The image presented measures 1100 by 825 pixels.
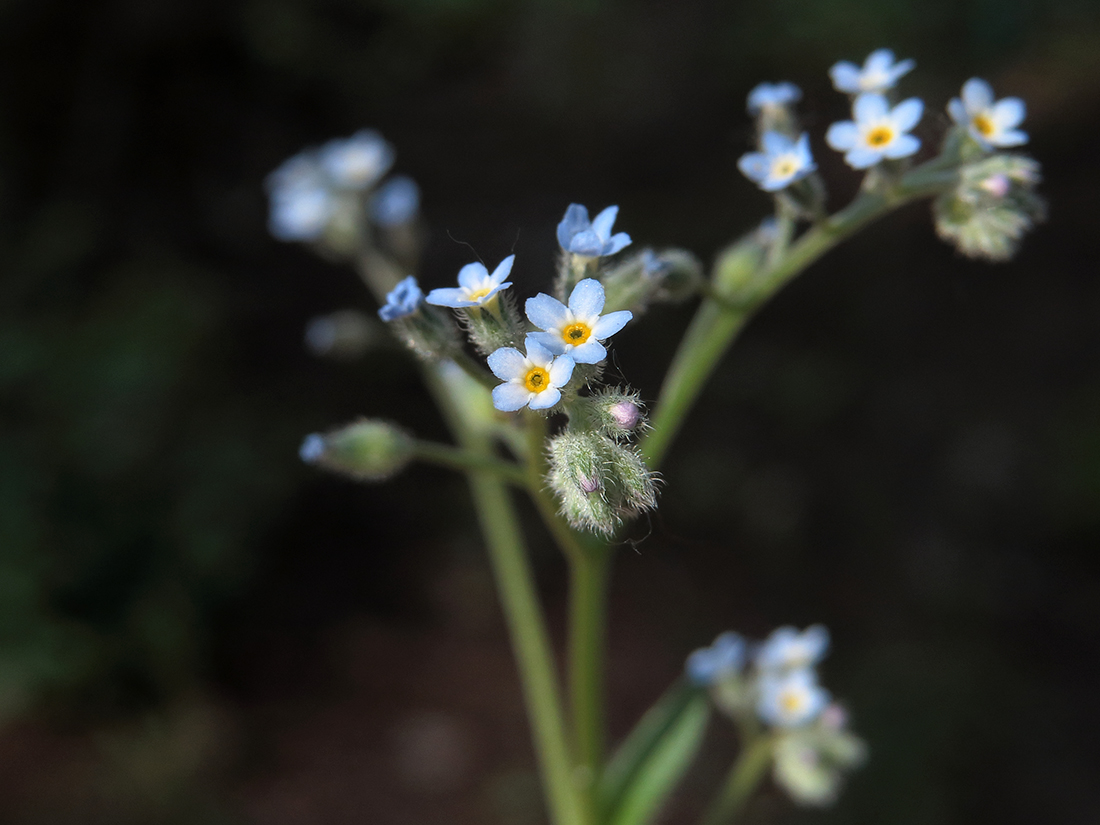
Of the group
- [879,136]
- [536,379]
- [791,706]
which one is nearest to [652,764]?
[791,706]

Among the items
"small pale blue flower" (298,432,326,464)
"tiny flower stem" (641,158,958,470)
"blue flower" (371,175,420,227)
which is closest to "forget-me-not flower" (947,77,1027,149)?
"tiny flower stem" (641,158,958,470)

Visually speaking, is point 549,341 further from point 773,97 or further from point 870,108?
point 773,97

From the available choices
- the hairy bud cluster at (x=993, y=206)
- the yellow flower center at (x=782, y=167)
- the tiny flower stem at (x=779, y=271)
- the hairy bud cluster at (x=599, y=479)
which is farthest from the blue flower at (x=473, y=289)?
the hairy bud cluster at (x=993, y=206)

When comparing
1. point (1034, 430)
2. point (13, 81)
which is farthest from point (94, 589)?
point (1034, 430)

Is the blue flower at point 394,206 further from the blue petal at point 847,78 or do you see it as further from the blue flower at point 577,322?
the blue flower at point 577,322

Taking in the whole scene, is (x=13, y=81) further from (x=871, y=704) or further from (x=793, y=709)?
(x=871, y=704)

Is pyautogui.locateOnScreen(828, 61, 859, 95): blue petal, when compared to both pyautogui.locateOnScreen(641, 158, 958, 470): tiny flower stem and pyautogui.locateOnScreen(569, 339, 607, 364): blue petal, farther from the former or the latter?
pyautogui.locateOnScreen(569, 339, 607, 364): blue petal
